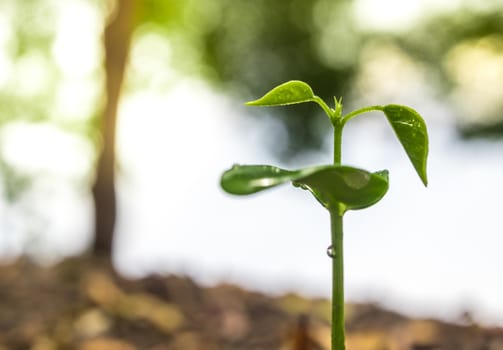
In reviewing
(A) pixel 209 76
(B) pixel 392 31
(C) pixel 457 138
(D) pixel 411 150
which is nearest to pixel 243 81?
(A) pixel 209 76

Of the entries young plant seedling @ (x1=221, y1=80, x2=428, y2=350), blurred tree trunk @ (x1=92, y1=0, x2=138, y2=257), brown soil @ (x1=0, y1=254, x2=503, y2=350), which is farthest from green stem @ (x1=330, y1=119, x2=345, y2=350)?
blurred tree trunk @ (x1=92, y1=0, x2=138, y2=257)

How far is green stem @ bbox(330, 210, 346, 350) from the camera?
→ 12.9 inches

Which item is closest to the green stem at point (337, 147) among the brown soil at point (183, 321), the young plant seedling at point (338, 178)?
the young plant seedling at point (338, 178)

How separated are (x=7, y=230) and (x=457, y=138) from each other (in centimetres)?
294

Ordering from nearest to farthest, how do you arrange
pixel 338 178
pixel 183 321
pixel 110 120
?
1. pixel 338 178
2. pixel 183 321
3. pixel 110 120

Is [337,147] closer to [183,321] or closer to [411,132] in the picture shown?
[411,132]

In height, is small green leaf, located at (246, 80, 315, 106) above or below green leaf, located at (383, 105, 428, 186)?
above

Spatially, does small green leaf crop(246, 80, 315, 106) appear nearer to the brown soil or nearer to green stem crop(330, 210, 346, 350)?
green stem crop(330, 210, 346, 350)

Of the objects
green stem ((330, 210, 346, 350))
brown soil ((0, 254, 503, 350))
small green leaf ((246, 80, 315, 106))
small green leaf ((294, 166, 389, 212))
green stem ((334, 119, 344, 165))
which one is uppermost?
small green leaf ((246, 80, 315, 106))

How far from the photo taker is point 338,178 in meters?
0.32

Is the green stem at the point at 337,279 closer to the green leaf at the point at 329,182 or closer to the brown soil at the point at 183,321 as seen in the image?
the green leaf at the point at 329,182

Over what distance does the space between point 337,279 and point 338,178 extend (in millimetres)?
51

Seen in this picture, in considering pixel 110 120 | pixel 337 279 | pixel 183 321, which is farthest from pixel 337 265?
pixel 110 120

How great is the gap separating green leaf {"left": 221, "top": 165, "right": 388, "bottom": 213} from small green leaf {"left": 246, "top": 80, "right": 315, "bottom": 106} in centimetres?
4
